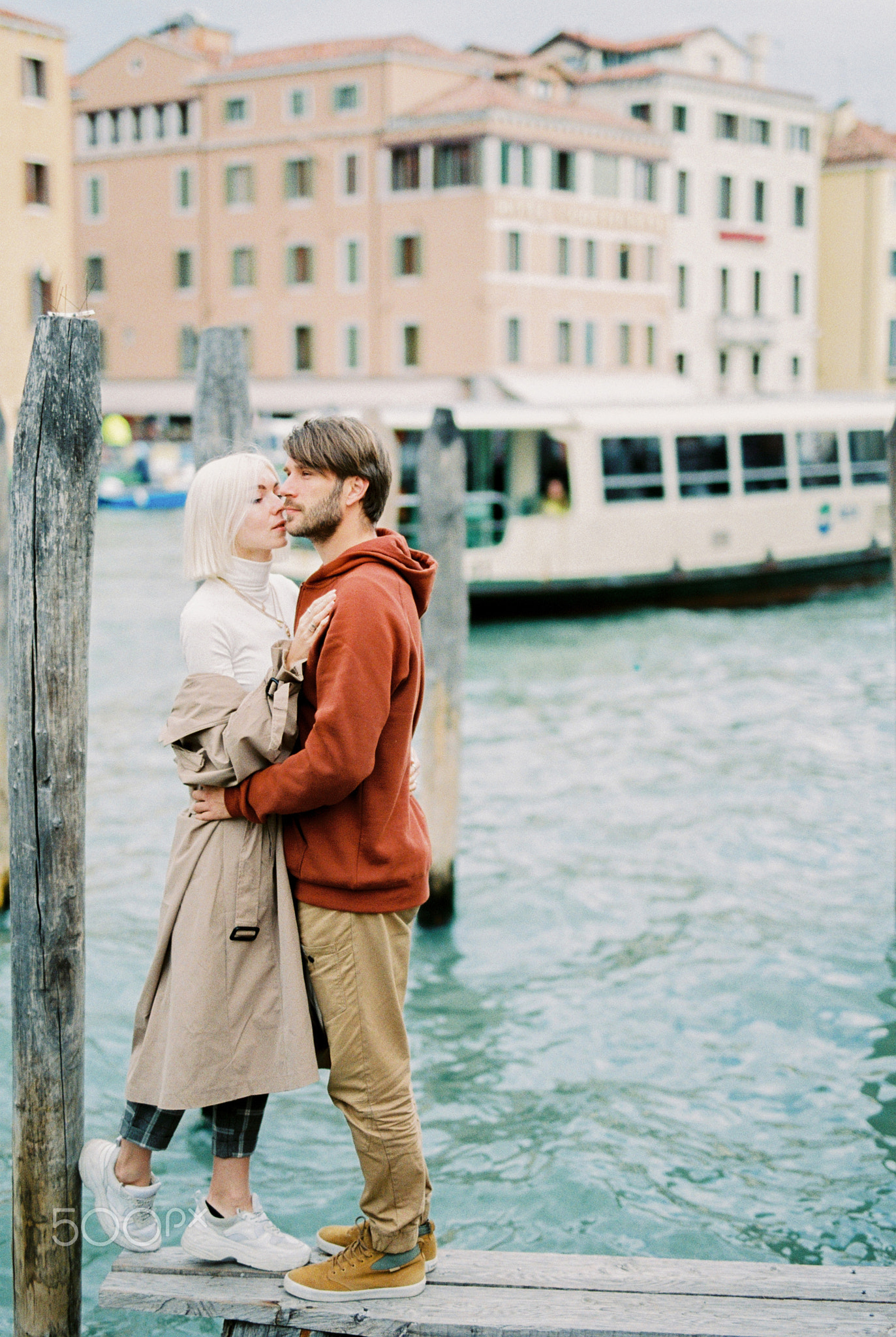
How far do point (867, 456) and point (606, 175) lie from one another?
933 inches

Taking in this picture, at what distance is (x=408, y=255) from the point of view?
1564 inches

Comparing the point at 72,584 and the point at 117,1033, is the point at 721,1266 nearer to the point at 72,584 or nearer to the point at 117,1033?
the point at 72,584

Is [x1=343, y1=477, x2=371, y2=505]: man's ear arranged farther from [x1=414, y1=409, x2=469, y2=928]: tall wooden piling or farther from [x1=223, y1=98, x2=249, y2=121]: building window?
[x1=223, y1=98, x2=249, y2=121]: building window

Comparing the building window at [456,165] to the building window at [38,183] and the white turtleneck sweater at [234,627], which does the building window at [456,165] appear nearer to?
the building window at [38,183]

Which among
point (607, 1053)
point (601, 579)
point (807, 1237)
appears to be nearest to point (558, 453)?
point (601, 579)

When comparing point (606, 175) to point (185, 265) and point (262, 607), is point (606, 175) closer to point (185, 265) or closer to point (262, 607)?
point (185, 265)

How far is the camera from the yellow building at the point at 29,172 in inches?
1162

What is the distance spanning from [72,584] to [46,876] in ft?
1.79

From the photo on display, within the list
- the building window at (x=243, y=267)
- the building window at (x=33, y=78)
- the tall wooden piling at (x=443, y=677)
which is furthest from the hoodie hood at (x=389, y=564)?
the building window at (x=243, y=267)

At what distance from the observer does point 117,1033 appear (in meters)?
5.56

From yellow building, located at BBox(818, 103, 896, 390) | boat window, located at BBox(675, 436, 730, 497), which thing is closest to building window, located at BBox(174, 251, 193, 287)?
yellow building, located at BBox(818, 103, 896, 390)

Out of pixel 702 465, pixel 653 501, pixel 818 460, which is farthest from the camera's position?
pixel 818 460

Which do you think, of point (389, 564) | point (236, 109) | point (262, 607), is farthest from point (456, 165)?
point (389, 564)

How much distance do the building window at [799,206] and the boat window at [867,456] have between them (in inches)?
1226
